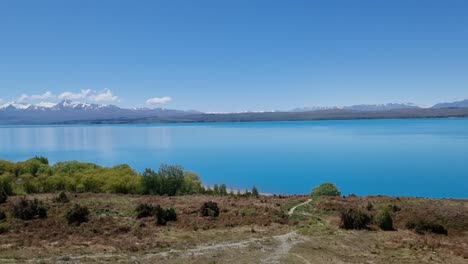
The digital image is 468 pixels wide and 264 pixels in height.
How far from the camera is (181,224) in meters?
37.8

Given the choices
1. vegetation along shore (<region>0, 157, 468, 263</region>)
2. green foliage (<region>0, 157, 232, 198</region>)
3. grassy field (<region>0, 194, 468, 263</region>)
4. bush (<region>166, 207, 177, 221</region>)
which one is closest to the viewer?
grassy field (<region>0, 194, 468, 263</region>)

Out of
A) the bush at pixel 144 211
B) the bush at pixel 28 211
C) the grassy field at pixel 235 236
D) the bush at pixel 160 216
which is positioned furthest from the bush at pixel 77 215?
the bush at pixel 160 216

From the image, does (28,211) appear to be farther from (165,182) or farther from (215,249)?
(165,182)

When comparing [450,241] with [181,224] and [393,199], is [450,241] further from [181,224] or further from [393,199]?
[181,224]

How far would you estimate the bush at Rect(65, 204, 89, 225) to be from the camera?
1479 inches

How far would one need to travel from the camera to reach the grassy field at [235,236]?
91.6 ft

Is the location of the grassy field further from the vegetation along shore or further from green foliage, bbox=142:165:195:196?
green foliage, bbox=142:165:195:196

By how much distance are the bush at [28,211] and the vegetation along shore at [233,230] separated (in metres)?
0.09

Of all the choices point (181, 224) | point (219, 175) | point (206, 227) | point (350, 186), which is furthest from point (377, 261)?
point (219, 175)

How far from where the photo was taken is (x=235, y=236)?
33969mm

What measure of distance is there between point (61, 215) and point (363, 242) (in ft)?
91.6

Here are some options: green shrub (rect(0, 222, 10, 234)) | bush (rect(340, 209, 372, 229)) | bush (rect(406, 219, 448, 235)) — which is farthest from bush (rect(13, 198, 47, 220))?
bush (rect(406, 219, 448, 235))

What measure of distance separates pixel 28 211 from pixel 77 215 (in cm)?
510

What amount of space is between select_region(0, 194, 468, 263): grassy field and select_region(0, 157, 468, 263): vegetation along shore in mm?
75
